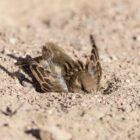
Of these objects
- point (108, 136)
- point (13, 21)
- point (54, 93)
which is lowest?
point (108, 136)

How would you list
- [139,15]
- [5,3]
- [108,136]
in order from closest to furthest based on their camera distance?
[108,136] < [139,15] < [5,3]

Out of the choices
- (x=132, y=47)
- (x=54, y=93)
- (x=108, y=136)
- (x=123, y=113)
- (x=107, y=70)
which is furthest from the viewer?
(x=132, y=47)

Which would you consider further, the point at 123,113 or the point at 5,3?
the point at 5,3

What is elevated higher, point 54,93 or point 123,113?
point 54,93

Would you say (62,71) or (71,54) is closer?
(62,71)

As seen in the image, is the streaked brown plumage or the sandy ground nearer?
the sandy ground

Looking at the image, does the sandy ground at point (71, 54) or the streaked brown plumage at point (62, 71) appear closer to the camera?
the sandy ground at point (71, 54)

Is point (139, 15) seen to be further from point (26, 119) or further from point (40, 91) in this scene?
point (26, 119)

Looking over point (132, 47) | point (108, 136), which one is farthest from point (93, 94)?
point (132, 47)
